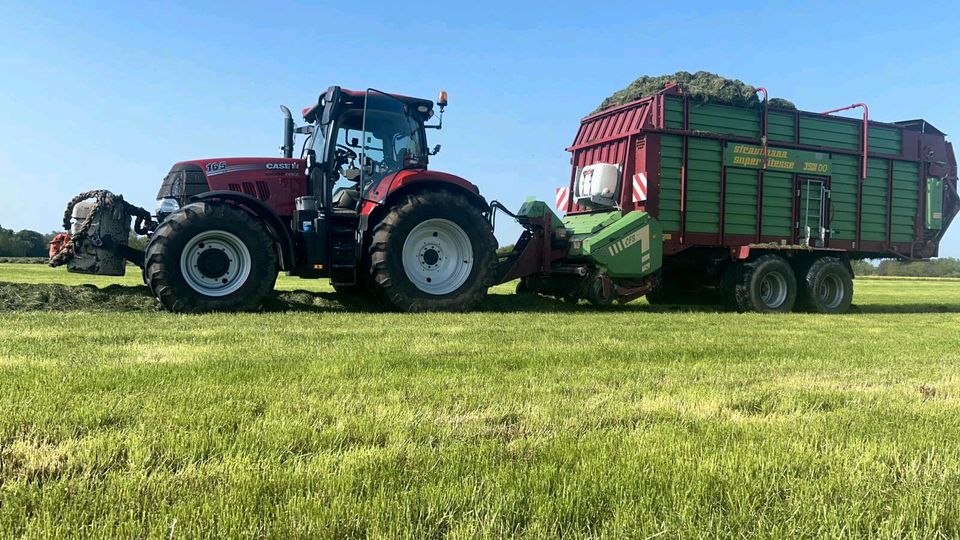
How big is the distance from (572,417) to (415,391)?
822 millimetres

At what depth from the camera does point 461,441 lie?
2.53 m

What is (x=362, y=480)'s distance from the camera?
210 cm

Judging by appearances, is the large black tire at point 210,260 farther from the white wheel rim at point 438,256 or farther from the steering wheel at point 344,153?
the white wheel rim at point 438,256

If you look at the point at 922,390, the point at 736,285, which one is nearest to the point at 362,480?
the point at 922,390

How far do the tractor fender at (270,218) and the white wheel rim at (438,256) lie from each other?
140cm

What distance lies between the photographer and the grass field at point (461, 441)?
6.15 feet

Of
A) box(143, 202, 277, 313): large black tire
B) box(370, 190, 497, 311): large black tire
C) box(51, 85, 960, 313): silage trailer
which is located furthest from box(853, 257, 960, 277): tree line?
box(143, 202, 277, 313): large black tire

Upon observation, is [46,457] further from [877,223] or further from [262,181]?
[877,223]

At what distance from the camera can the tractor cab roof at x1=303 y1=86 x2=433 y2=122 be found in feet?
27.5

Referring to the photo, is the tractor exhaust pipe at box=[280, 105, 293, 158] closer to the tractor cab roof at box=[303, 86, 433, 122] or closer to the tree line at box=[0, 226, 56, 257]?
the tractor cab roof at box=[303, 86, 433, 122]

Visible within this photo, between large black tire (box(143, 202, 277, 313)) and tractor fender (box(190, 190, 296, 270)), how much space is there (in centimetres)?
11

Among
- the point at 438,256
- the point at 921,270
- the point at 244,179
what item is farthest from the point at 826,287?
the point at 921,270

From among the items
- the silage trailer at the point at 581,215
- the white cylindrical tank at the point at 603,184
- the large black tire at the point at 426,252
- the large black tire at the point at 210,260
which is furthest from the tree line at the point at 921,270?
the large black tire at the point at 210,260

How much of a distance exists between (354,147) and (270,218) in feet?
4.57
